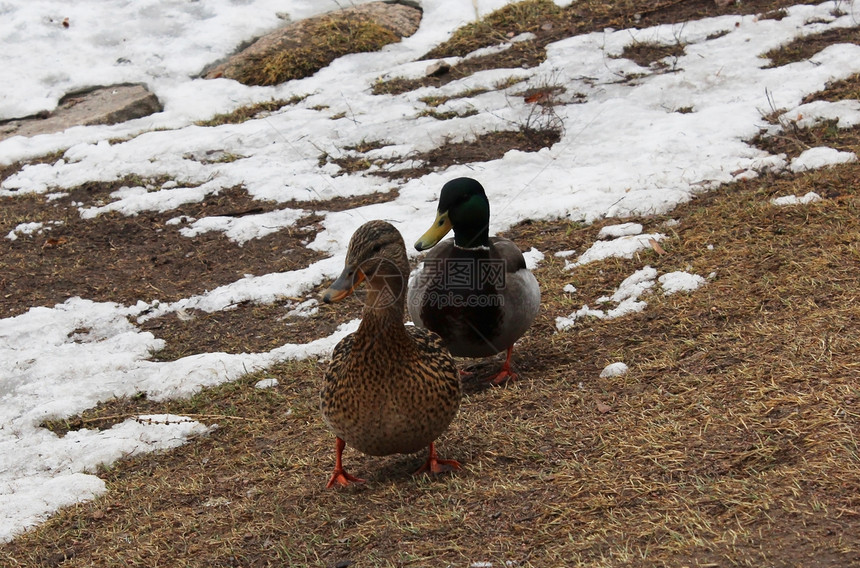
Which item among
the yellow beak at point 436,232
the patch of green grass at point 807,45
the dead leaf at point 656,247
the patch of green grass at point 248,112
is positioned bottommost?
the dead leaf at point 656,247

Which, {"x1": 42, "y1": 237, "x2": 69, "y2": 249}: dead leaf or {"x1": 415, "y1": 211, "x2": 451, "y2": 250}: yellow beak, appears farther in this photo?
{"x1": 42, "y1": 237, "x2": 69, "y2": 249}: dead leaf

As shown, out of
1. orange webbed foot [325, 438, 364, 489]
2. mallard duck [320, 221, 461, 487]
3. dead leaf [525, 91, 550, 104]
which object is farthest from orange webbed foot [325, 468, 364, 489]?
dead leaf [525, 91, 550, 104]

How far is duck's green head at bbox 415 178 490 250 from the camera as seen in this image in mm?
4684

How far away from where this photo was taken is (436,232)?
465cm

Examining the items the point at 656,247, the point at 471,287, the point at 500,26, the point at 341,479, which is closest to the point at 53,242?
the point at 471,287

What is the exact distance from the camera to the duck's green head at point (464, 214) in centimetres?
468

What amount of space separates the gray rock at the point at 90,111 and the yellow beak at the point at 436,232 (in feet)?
20.7

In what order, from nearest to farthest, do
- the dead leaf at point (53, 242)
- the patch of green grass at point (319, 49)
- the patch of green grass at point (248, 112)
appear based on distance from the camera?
the dead leaf at point (53, 242) < the patch of green grass at point (248, 112) < the patch of green grass at point (319, 49)

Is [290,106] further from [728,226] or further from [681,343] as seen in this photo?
[681,343]

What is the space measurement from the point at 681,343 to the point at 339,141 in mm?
4946

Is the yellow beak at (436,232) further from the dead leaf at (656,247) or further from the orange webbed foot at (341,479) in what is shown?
the dead leaf at (656,247)

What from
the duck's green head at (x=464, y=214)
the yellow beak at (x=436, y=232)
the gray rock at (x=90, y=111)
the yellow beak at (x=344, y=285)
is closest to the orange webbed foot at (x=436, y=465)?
the yellow beak at (x=344, y=285)

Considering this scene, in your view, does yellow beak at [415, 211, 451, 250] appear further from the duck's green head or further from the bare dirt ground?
the bare dirt ground

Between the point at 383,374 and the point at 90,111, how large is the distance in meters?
7.92
